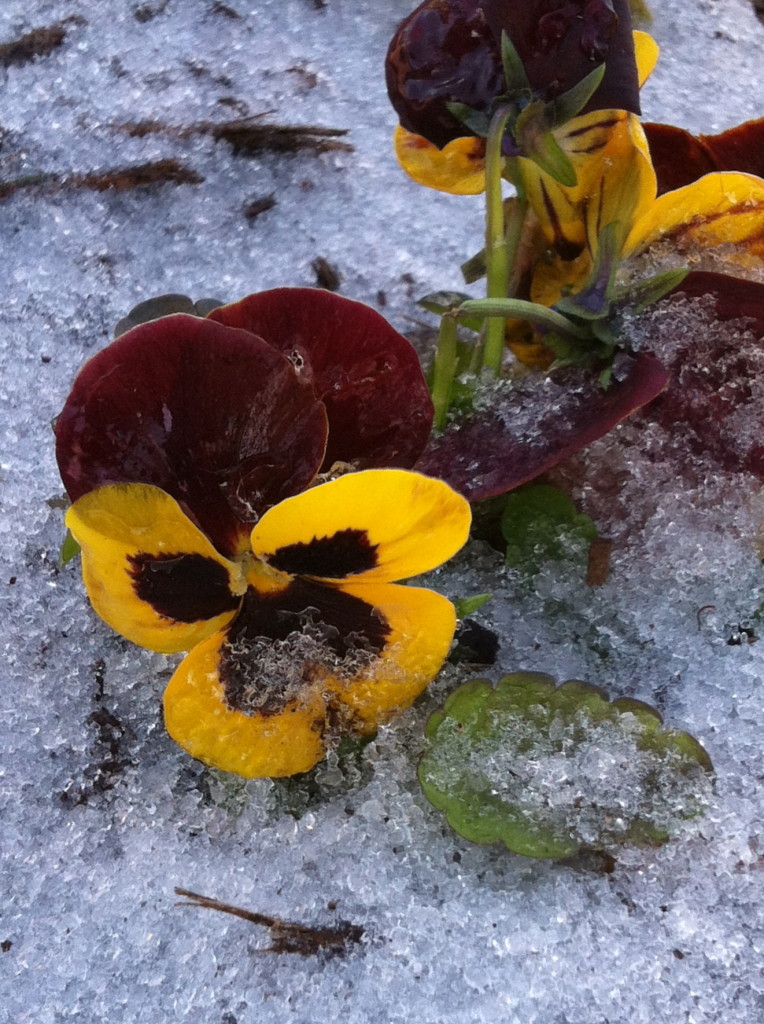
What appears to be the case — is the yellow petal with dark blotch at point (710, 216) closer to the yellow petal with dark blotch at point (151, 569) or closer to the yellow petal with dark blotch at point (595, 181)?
the yellow petal with dark blotch at point (595, 181)

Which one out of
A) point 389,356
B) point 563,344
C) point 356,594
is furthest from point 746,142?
point 356,594

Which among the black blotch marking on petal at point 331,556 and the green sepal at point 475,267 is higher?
the green sepal at point 475,267

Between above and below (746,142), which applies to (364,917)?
below

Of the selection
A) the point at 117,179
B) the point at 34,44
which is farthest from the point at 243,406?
the point at 34,44

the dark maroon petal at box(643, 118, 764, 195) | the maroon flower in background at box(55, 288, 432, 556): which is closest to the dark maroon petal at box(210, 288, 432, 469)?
the maroon flower in background at box(55, 288, 432, 556)

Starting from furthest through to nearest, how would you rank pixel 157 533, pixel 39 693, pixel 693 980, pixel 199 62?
pixel 199 62
pixel 39 693
pixel 693 980
pixel 157 533

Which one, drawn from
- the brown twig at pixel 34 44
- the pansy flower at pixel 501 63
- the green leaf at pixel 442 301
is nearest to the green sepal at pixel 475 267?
the green leaf at pixel 442 301

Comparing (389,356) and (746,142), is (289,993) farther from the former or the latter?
(746,142)
